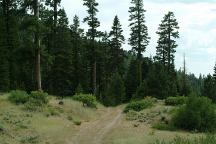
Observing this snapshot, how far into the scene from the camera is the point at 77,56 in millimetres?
82188

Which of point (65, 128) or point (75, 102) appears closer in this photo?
point (65, 128)

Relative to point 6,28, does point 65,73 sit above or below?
below

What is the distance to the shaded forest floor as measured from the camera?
80.5 feet

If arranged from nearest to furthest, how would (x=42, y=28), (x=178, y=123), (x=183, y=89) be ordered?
(x=178, y=123) → (x=42, y=28) → (x=183, y=89)

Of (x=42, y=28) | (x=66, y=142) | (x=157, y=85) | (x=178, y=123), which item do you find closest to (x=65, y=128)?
(x=66, y=142)

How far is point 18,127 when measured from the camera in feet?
86.8

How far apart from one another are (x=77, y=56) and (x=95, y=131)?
178ft

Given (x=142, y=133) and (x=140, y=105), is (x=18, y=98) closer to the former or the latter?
(x=142, y=133)

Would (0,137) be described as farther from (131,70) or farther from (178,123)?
(131,70)

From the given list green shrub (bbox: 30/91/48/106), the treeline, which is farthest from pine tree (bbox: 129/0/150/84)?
green shrub (bbox: 30/91/48/106)

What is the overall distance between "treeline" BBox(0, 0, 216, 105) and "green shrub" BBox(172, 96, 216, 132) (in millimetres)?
12421

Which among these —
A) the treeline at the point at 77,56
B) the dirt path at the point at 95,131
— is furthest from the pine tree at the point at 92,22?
the dirt path at the point at 95,131

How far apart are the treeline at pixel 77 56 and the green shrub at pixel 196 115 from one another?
12.4m

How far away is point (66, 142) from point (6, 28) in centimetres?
3712
